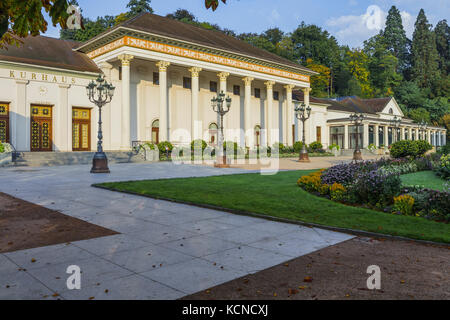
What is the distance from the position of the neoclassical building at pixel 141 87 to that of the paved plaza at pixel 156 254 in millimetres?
24147

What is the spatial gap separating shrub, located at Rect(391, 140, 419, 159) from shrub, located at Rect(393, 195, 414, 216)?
10740 mm

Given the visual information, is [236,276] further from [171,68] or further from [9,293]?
[171,68]

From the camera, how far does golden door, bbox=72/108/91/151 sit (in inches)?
1298

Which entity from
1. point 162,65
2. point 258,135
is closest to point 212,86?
point 258,135

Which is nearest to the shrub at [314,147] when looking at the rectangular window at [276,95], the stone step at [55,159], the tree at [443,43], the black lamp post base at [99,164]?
the rectangular window at [276,95]

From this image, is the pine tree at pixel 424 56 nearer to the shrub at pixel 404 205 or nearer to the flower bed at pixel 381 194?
the flower bed at pixel 381 194

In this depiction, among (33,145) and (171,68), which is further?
(171,68)

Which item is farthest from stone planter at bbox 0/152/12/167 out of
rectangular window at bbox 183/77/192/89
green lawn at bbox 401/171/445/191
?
green lawn at bbox 401/171/445/191

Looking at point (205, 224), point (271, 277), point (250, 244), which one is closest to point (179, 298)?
point (271, 277)

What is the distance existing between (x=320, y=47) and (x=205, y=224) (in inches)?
3169

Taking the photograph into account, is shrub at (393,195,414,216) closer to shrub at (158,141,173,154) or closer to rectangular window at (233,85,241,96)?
shrub at (158,141,173,154)

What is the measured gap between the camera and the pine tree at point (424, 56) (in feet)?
317

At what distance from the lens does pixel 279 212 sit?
29.0ft

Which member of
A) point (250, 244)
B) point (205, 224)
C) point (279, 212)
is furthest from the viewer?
point (279, 212)
